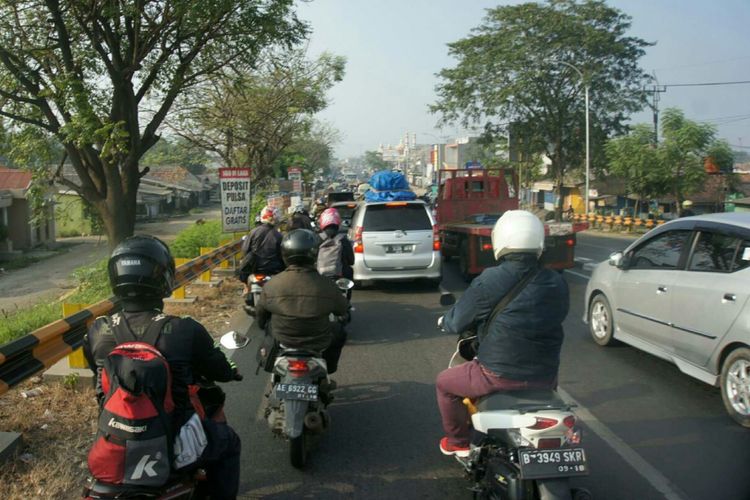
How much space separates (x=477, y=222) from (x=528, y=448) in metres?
12.0

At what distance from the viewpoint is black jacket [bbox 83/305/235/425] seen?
2.86m

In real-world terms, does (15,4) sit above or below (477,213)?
above

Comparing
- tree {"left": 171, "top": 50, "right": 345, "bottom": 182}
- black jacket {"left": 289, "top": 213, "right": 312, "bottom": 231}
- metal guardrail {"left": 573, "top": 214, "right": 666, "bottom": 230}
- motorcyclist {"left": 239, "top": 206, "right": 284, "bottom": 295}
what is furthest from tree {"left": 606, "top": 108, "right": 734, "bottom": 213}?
motorcyclist {"left": 239, "top": 206, "right": 284, "bottom": 295}

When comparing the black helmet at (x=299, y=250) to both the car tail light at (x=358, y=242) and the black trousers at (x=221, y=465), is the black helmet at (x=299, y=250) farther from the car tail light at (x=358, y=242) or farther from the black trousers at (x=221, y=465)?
the car tail light at (x=358, y=242)

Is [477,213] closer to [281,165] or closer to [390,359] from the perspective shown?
[390,359]

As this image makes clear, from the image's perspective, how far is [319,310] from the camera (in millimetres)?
4777

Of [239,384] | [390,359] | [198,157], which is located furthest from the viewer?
[198,157]

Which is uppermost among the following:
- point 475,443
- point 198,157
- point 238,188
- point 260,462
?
point 198,157

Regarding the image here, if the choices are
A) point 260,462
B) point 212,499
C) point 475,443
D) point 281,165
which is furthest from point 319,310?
point 281,165

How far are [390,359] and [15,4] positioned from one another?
9.92 meters

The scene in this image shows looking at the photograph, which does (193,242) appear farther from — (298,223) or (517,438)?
(517,438)

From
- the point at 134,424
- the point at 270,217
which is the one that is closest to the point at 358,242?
the point at 270,217

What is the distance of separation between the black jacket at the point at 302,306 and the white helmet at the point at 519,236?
5.08 feet

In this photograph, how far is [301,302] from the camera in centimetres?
478
